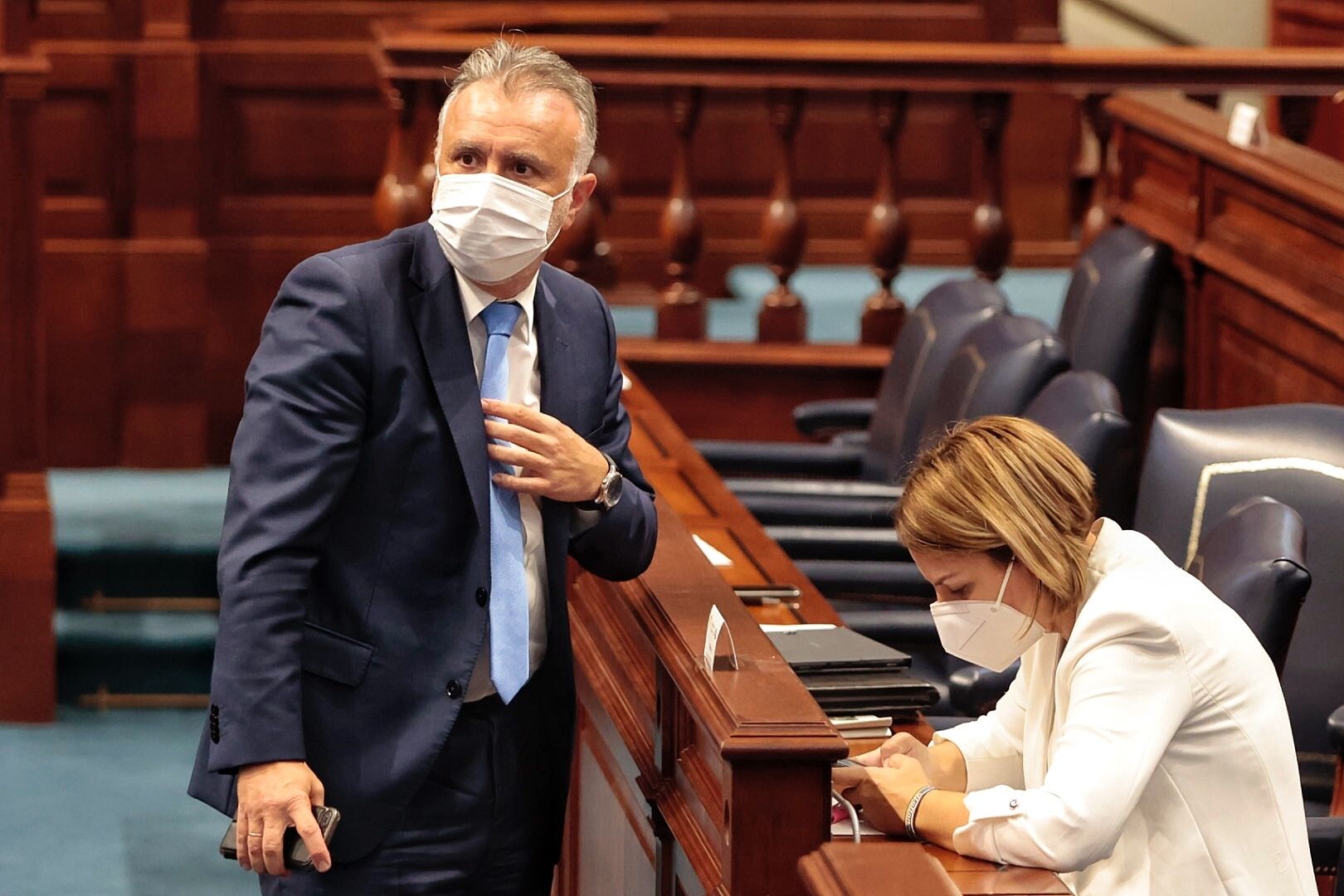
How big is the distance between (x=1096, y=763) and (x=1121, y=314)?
2490 mm

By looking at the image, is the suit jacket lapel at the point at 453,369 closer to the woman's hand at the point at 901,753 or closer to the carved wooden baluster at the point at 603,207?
the woman's hand at the point at 901,753

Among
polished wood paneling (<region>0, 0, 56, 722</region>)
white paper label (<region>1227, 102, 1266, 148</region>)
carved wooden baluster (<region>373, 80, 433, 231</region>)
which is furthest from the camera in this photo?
carved wooden baluster (<region>373, 80, 433, 231</region>)

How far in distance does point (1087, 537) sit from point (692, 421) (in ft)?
10.6

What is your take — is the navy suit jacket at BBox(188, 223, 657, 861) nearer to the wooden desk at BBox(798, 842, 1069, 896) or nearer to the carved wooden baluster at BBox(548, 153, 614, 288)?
the wooden desk at BBox(798, 842, 1069, 896)

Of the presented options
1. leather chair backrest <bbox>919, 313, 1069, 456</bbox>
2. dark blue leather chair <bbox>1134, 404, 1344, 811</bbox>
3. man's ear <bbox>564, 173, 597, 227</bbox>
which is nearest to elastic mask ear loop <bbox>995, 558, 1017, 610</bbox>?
man's ear <bbox>564, 173, 597, 227</bbox>

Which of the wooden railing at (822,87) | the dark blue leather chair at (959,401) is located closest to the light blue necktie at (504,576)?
the dark blue leather chair at (959,401)

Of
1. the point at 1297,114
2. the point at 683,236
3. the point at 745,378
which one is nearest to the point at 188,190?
the point at 683,236

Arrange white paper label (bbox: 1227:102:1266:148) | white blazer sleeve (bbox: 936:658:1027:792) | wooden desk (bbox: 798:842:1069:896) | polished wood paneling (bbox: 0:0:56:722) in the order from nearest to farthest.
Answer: wooden desk (bbox: 798:842:1069:896) → white blazer sleeve (bbox: 936:658:1027:792) → white paper label (bbox: 1227:102:1266:148) → polished wood paneling (bbox: 0:0:56:722)

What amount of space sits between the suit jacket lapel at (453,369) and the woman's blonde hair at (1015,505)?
1.54 feet

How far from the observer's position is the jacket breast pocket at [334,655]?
2.05 m

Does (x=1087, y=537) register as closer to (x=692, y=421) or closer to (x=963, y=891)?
(x=963, y=891)

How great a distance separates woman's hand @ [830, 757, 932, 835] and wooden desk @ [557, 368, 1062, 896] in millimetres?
103

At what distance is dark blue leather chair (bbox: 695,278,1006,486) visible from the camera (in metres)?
4.27

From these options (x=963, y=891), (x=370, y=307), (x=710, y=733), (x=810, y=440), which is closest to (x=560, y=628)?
(x=710, y=733)
